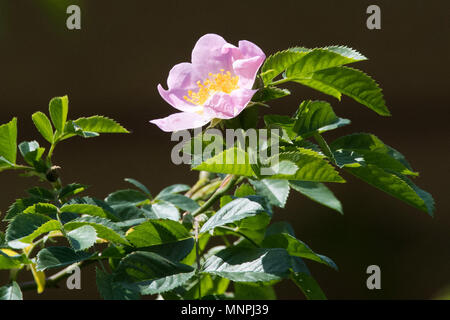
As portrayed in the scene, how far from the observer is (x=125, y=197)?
815 millimetres

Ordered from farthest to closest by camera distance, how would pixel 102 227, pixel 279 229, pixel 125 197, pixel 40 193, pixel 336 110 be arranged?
pixel 336 110, pixel 279 229, pixel 125 197, pixel 40 193, pixel 102 227

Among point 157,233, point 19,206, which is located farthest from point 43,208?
point 157,233

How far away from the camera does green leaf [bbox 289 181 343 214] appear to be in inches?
30.8

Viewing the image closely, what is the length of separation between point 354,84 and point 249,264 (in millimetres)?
250

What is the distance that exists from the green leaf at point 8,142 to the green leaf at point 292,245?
349mm

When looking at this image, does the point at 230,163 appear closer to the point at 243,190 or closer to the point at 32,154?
the point at 243,190

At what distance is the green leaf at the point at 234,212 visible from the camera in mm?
602

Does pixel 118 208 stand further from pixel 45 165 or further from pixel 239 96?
pixel 239 96

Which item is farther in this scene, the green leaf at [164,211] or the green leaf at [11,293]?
the green leaf at [164,211]

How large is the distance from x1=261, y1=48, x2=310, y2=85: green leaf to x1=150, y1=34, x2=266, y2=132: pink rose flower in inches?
1.0

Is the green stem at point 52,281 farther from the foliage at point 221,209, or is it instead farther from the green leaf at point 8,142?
the green leaf at point 8,142

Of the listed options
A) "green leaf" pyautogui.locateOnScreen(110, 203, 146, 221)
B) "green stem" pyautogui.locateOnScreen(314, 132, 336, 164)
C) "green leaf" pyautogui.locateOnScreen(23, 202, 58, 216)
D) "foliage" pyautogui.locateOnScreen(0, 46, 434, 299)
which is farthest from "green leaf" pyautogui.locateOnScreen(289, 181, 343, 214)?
"green leaf" pyautogui.locateOnScreen(23, 202, 58, 216)

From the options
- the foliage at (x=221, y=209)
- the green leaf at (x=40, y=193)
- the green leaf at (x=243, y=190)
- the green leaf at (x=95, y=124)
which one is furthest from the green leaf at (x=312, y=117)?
the green leaf at (x=40, y=193)

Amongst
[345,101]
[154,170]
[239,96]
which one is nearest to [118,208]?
[239,96]
